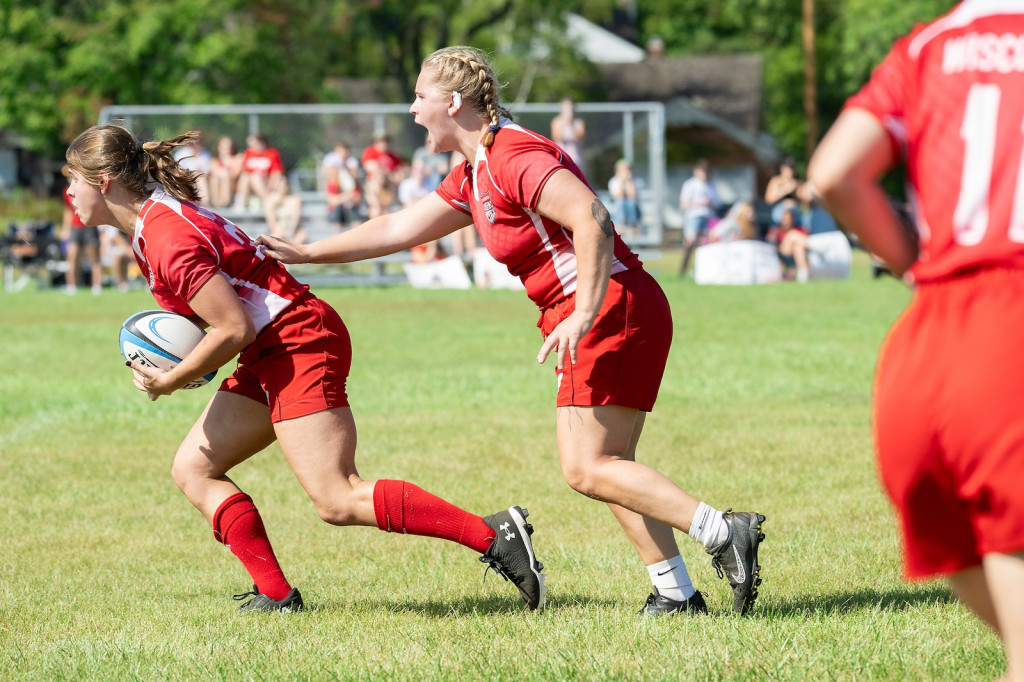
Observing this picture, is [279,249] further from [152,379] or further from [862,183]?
[862,183]

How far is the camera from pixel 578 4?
52.3 metres

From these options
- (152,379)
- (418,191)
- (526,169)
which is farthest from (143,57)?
(526,169)

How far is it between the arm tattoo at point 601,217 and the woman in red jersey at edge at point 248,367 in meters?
1.20

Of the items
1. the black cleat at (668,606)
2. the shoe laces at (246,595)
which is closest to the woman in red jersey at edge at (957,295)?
the black cleat at (668,606)

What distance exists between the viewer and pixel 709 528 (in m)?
4.47

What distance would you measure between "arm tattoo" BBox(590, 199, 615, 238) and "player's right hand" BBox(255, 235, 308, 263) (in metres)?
1.35

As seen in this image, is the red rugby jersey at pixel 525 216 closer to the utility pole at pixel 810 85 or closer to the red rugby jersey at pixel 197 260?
the red rugby jersey at pixel 197 260

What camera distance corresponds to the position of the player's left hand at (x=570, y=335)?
398 cm

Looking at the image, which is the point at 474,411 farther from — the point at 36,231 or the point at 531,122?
Answer: the point at 36,231

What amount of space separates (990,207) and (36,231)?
24.0 meters

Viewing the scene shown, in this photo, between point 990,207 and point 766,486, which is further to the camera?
point 766,486

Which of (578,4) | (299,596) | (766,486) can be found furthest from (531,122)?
(578,4)

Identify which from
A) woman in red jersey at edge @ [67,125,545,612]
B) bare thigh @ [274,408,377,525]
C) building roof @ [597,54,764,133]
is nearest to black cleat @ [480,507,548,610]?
woman in red jersey at edge @ [67,125,545,612]

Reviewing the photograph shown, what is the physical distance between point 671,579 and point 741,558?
29cm
